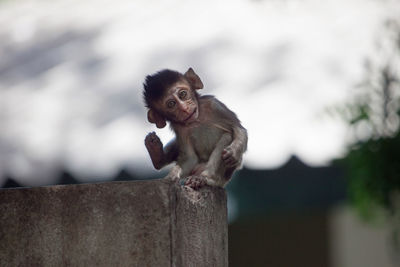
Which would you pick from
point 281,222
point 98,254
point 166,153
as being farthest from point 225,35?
point 98,254

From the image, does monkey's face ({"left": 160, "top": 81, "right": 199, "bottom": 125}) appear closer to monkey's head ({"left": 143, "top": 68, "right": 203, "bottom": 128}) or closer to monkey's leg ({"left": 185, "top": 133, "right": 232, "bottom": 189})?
monkey's head ({"left": 143, "top": 68, "right": 203, "bottom": 128})

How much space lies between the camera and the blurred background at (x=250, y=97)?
27.9 ft

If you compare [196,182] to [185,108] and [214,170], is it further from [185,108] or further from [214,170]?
[185,108]

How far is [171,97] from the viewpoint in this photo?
564 cm

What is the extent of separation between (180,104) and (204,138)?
251mm

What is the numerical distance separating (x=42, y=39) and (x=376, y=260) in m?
5.67

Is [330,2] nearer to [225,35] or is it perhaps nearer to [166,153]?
[225,35]

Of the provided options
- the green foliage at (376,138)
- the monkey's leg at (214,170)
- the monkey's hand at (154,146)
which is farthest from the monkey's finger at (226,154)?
the green foliage at (376,138)

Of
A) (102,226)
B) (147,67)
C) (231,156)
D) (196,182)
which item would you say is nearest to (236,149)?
(231,156)

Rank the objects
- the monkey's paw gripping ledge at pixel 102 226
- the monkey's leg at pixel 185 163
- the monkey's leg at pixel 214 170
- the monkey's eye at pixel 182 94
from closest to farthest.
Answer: the monkey's paw gripping ledge at pixel 102 226 → the monkey's leg at pixel 214 170 → the monkey's leg at pixel 185 163 → the monkey's eye at pixel 182 94

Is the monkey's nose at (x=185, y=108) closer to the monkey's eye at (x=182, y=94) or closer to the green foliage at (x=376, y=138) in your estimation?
the monkey's eye at (x=182, y=94)

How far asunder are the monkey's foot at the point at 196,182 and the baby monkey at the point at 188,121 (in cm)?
63

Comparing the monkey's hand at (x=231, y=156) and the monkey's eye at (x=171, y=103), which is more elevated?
the monkey's eye at (x=171, y=103)

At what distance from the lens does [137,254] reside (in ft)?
14.3
